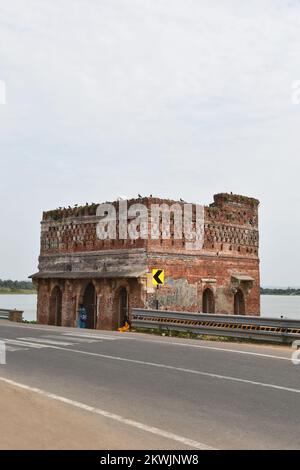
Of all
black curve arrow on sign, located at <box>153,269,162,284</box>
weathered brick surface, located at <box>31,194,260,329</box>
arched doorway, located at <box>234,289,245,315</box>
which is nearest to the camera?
black curve arrow on sign, located at <box>153,269,162,284</box>

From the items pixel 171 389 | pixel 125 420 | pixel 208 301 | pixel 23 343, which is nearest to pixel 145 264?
pixel 208 301

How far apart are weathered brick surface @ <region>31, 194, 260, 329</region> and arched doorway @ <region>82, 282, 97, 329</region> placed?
0.94 feet

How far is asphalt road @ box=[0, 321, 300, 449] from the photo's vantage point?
609cm

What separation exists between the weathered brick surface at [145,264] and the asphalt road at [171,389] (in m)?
9.08

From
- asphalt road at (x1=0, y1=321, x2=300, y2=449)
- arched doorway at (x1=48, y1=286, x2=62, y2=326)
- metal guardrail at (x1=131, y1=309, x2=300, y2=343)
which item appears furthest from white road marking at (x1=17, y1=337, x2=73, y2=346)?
arched doorway at (x1=48, y1=286, x2=62, y2=326)

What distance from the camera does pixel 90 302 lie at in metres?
27.5

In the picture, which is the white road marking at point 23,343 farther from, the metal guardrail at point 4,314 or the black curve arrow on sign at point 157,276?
the metal guardrail at point 4,314

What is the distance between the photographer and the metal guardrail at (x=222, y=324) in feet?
50.2

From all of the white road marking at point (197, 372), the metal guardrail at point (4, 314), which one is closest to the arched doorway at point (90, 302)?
the metal guardrail at point (4, 314)

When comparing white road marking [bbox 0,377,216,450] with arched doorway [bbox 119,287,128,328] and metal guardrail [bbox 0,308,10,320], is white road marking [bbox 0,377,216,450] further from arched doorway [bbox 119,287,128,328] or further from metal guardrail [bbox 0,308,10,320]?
metal guardrail [bbox 0,308,10,320]

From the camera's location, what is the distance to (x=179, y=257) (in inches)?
981
